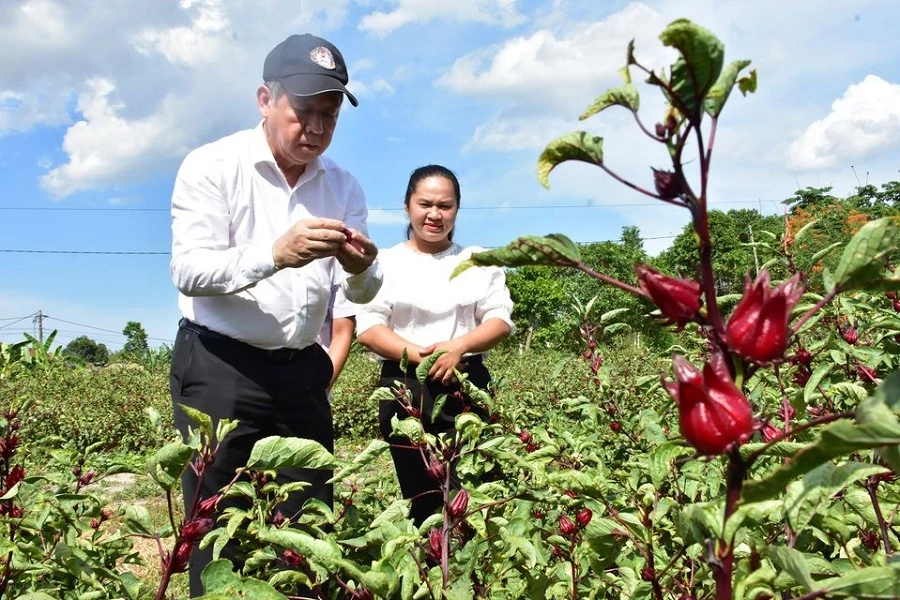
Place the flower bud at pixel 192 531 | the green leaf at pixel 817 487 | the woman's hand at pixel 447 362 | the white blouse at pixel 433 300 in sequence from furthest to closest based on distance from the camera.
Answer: the white blouse at pixel 433 300
the woman's hand at pixel 447 362
the flower bud at pixel 192 531
the green leaf at pixel 817 487

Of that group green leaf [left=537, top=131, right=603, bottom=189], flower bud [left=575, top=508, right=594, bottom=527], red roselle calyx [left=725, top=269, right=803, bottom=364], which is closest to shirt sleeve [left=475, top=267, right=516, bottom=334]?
flower bud [left=575, top=508, right=594, bottom=527]

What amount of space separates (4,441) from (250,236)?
0.98 metres

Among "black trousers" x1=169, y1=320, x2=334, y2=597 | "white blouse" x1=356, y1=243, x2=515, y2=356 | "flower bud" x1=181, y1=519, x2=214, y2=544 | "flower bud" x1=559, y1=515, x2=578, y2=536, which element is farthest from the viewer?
"white blouse" x1=356, y1=243, x2=515, y2=356

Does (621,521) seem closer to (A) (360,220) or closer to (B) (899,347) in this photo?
(B) (899,347)

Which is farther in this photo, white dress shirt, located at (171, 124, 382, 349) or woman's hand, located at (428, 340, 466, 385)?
woman's hand, located at (428, 340, 466, 385)

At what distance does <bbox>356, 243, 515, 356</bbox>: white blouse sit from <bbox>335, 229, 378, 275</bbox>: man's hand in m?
0.70

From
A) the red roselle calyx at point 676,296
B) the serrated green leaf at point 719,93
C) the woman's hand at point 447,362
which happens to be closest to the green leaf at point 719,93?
the serrated green leaf at point 719,93

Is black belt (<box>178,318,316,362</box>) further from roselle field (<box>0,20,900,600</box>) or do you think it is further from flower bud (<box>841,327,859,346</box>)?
flower bud (<box>841,327,859,346</box>)

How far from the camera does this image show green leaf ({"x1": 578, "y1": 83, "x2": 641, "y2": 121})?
65 cm

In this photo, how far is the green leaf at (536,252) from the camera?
67 cm

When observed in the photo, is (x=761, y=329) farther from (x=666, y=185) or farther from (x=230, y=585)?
(x=230, y=585)

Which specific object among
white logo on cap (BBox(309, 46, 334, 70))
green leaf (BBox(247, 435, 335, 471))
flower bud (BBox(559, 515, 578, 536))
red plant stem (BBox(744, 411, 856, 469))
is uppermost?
white logo on cap (BBox(309, 46, 334, 70))

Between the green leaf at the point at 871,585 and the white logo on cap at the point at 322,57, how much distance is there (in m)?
1.99

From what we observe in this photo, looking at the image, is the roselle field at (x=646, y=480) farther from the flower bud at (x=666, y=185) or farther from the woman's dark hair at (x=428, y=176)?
the woman's dark hair at (x=428, y=176)
